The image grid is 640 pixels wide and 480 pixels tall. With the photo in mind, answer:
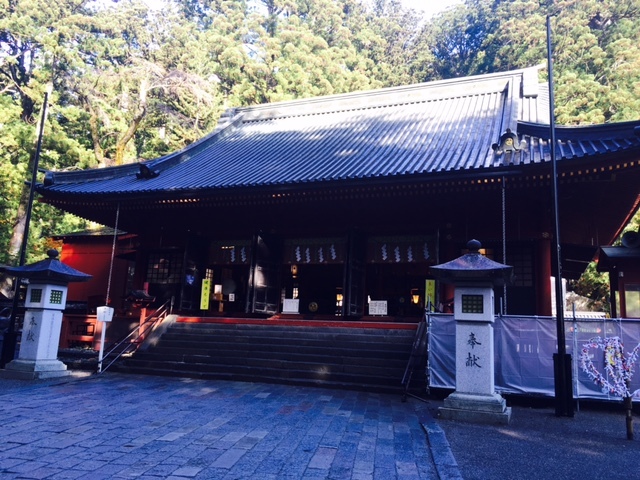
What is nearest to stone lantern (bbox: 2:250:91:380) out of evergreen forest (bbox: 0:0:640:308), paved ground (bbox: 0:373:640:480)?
paved ground (bbox: 0:373:640:480)

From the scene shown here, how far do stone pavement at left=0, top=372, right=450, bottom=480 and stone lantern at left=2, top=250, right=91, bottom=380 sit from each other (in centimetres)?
105

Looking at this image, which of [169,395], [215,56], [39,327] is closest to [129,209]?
[39,327]

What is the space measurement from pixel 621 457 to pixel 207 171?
43.6ft

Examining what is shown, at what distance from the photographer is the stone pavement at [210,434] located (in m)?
4.33

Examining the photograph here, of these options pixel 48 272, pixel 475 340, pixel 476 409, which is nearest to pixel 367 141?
pixel 475 340

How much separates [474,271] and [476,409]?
2.07 m

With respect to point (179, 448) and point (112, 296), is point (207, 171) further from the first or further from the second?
point (179, 448)

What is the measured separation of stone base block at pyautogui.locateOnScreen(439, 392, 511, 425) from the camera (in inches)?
262

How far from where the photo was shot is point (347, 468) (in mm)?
4473

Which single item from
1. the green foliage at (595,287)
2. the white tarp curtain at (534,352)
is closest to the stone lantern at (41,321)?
the white tarp curtain at (534,352)

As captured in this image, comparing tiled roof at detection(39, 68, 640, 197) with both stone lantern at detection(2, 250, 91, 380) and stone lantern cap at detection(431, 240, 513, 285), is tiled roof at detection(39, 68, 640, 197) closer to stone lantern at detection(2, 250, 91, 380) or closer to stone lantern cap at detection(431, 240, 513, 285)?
stone lantern cap at detection(431, 240, 513, 285)

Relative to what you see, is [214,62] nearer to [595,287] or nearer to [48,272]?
[48,272]

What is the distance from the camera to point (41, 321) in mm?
10094

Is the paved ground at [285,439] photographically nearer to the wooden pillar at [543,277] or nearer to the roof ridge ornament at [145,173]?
the wooden pillar at [543,277]
